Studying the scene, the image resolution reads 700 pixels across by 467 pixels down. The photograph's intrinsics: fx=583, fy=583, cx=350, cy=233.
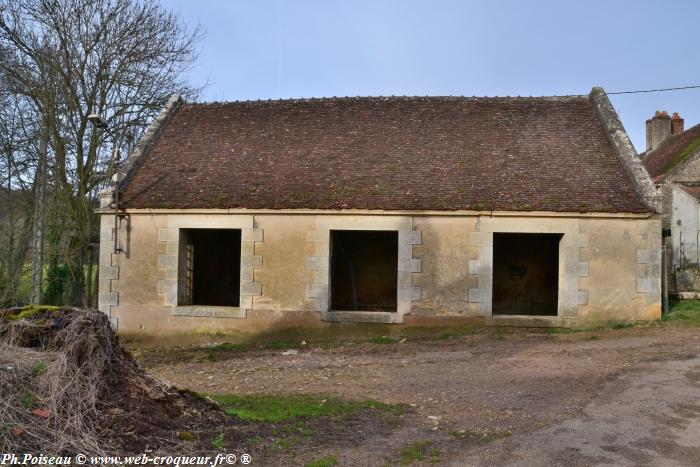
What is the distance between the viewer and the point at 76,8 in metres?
15.8

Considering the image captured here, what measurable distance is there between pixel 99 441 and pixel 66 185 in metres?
13.4

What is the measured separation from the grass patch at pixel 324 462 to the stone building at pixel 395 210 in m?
6.62

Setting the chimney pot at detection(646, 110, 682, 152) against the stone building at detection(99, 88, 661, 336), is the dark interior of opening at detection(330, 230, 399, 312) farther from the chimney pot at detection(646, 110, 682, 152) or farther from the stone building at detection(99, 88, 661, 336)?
the chimney pot at detection(646, 110, 682, 152)

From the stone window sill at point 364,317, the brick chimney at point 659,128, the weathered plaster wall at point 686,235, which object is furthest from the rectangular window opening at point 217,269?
the brick chimney at point 659,128

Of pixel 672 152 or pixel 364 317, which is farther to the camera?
pixel 672 152

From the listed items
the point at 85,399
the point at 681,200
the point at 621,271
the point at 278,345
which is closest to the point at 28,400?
the point at 85,399

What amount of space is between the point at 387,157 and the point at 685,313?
6.64 m

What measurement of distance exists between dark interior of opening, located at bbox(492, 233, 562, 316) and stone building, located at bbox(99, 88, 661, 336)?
62 centimetres

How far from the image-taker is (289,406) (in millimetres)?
6156

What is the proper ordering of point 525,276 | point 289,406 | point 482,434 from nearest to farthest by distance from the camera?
point 482,434, point 289,406, point 525,276

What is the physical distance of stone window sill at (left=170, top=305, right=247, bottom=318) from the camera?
11.5m

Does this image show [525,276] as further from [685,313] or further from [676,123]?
[676,123]

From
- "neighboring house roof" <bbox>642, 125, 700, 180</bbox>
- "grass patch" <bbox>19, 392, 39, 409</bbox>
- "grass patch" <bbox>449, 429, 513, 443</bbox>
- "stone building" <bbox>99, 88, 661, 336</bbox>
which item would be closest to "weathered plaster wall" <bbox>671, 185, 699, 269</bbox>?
"neighboring house roof" <bbox>642, 125, 700, 180</bbox>

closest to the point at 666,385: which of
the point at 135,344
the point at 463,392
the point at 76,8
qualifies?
the point at 463,392
